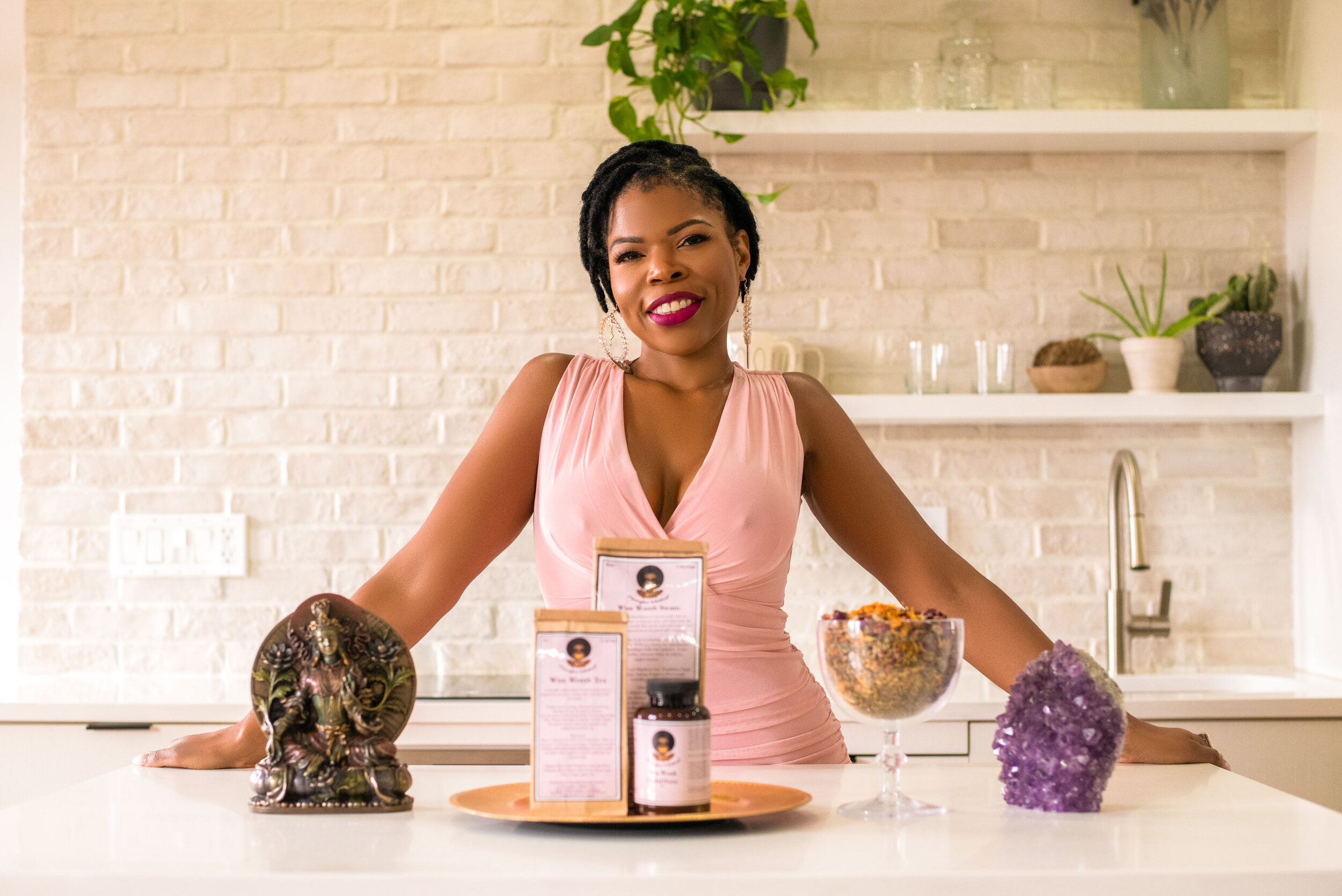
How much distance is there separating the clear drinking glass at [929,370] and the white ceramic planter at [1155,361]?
37 centimetres

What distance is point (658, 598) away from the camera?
0.88 metres

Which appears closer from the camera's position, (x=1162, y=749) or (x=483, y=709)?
(x=1162, y=749)

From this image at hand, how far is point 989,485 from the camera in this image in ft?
8.38

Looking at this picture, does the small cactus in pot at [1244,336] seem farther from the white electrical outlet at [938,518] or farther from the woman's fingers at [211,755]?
the woman's fingers at [211,755]

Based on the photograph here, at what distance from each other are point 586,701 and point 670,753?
2.6 inches

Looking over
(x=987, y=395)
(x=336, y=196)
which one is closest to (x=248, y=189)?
(x=336, y=196)

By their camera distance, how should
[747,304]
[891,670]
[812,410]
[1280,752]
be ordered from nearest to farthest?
[891,670], [812,410], [747,304], [1280,752]

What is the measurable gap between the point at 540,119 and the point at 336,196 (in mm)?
455

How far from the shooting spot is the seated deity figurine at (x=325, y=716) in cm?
89

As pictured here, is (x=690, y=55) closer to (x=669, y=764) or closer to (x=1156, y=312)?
(x=1156, y=312)

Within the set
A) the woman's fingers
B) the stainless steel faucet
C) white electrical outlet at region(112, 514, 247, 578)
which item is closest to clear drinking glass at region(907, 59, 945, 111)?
the stainless steel faucet

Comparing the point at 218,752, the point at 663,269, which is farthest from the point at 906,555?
the point at 218,752

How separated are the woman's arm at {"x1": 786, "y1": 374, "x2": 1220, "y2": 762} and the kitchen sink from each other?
3.93 feet

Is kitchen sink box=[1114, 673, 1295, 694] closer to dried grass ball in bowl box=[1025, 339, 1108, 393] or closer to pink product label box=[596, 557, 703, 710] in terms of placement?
dried grass ball in bowl box=[1025, 339, 1108, 393]
